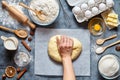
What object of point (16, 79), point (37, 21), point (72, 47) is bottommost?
point (16, 79)

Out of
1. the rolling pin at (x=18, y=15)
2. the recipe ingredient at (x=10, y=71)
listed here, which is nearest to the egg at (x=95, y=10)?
the rolling pin at (x=18, y=15)

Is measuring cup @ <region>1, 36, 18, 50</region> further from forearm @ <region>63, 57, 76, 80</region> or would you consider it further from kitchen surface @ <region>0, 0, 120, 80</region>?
forearm @ <region>63, 57, 76, 80</region>

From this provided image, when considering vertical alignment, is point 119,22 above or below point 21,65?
above

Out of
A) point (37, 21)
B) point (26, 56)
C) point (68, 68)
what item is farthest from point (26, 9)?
point (68, 68)

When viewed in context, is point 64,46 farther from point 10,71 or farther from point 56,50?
point 10,71

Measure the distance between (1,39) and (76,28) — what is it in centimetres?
30

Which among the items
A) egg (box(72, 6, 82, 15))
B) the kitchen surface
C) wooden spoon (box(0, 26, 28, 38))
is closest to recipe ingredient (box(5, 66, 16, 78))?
the kitchen surface

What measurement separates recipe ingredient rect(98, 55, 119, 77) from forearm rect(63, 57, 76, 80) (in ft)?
0.36

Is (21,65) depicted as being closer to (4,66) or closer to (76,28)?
(4,66)

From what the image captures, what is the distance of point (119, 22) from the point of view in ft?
4.34

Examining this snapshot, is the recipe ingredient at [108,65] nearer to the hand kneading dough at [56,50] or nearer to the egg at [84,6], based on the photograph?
the hand kneading dough at [56,50]

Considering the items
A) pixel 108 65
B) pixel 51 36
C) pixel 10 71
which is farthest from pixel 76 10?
pixel 10 71

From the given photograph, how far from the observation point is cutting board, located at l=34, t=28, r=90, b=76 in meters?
1.32

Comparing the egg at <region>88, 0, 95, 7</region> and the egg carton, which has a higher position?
the egg at <region>88, 0, 95, 7</region>
